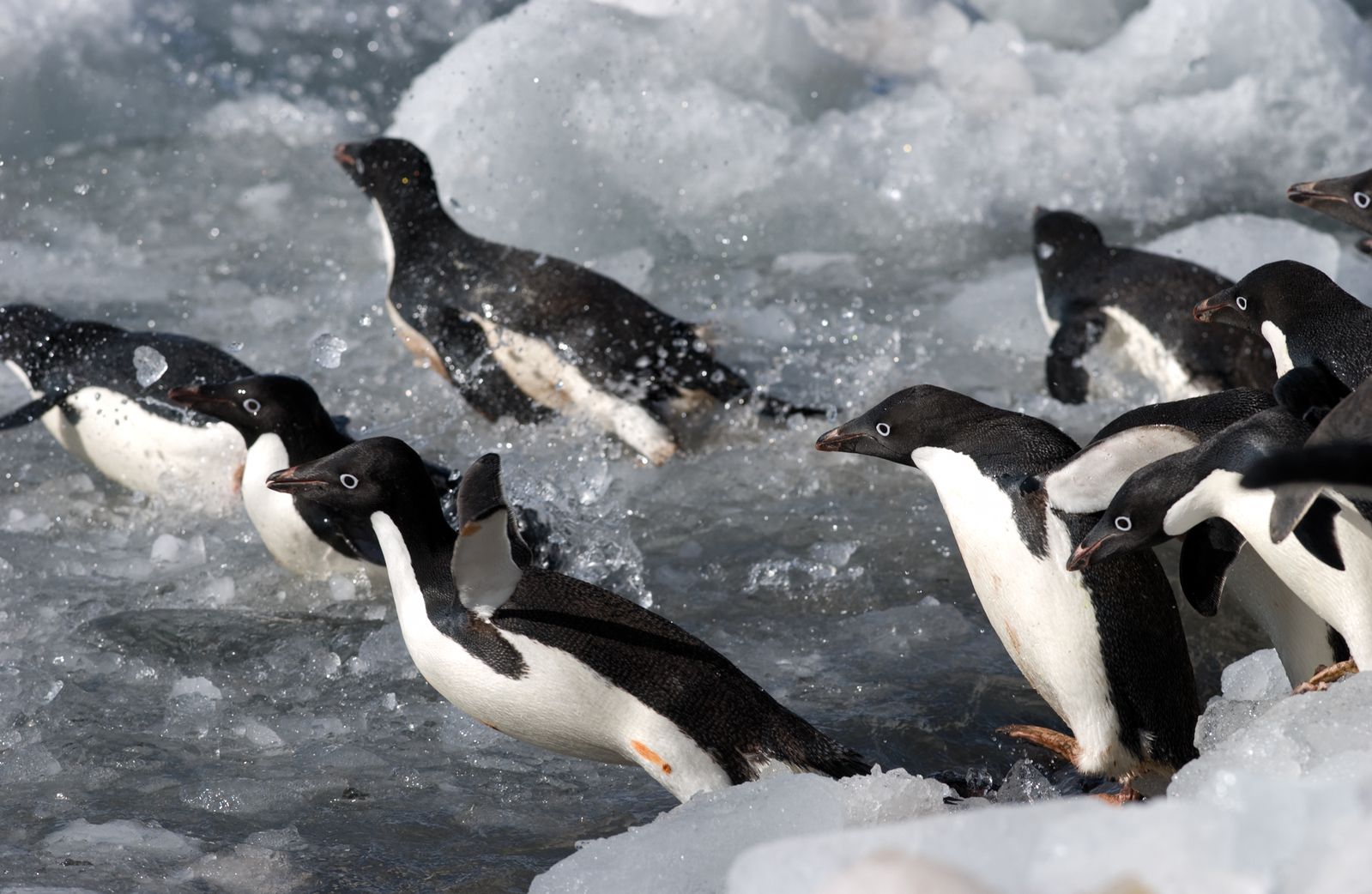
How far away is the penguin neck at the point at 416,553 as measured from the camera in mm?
2619

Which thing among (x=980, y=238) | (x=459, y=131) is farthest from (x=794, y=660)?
(x=459, y=131)

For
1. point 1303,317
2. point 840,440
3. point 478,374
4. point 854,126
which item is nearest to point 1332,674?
point 1303,317

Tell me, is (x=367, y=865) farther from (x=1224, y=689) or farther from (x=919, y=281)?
(x=919, y=281)

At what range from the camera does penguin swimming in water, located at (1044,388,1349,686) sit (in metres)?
2.44

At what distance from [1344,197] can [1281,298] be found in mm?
477

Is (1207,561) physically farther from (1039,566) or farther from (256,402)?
(256,402)

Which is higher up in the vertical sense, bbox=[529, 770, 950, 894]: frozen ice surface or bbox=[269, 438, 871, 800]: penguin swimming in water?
bbox=[269, 438, 871, 800]: penguin swimming in water

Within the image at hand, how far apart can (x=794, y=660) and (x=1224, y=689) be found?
834 mm

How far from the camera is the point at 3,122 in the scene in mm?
7035

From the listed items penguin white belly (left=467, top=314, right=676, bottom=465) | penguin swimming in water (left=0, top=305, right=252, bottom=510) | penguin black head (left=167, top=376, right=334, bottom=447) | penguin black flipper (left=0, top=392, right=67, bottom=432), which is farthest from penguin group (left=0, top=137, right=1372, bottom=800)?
penguin black flipper (left=0, top=392, right=67, bottom=432)

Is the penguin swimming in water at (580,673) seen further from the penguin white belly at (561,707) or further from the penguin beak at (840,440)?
the penguin beak at (840,440)

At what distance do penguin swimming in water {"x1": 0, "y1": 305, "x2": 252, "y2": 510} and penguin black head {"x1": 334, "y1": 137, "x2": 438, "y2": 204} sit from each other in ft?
3.32

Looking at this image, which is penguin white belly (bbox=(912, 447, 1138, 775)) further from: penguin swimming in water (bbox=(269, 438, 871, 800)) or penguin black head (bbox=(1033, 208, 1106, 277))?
penguin black head (bbox=(1033, 208, 1106, 277))

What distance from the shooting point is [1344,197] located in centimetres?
303
